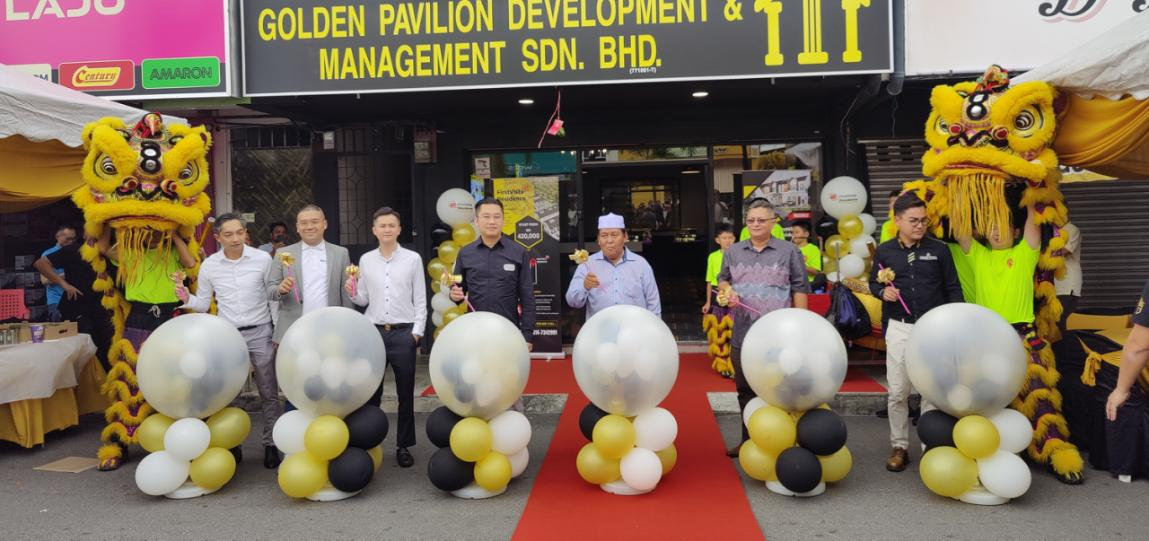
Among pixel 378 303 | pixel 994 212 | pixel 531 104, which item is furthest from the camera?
pixel 531 104

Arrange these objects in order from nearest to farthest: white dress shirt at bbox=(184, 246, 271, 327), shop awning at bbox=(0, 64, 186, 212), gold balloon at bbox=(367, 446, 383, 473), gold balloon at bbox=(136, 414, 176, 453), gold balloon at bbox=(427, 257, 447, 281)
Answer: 1. gold balloon at bbox=(136, 414, 176, 453)
2. gold balloon at bbox=(367, 446, 383, 473)
3. white dress shirt at bbox=(184, 246, 271, 327)
4. shop awning at bbox=(0, 64, 186, 212)
5. gold balloon at bbox=(427, 257, 447, 281)

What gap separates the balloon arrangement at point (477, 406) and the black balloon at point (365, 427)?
0.32m

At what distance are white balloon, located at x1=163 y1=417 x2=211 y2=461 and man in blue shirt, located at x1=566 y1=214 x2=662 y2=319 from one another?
8.11ft

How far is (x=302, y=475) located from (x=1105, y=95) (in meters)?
5.24

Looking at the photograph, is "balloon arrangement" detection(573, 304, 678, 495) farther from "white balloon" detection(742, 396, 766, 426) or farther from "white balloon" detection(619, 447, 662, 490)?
"white balloon" detection(742, 396, 766, 426)

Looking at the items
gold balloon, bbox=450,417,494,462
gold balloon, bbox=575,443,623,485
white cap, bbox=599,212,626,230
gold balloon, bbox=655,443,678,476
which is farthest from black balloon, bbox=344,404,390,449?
white cap, bbox=599,212,626,230

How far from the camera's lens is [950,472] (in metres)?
4.13

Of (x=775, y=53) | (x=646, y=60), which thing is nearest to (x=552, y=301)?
(x=646, y=60)

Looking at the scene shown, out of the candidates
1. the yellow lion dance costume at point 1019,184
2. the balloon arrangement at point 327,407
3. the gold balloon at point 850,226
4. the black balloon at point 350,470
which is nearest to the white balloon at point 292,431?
the balloon arrangement at point 327,407

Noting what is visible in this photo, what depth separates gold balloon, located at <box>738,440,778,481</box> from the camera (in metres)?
4.37

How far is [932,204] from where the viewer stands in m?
5.04

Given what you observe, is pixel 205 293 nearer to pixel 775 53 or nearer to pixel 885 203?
pixel 775 53

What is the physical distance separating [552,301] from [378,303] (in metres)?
3.47

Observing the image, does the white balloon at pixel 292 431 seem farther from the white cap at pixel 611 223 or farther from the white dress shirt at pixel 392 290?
the white cap at pixel 611 223
